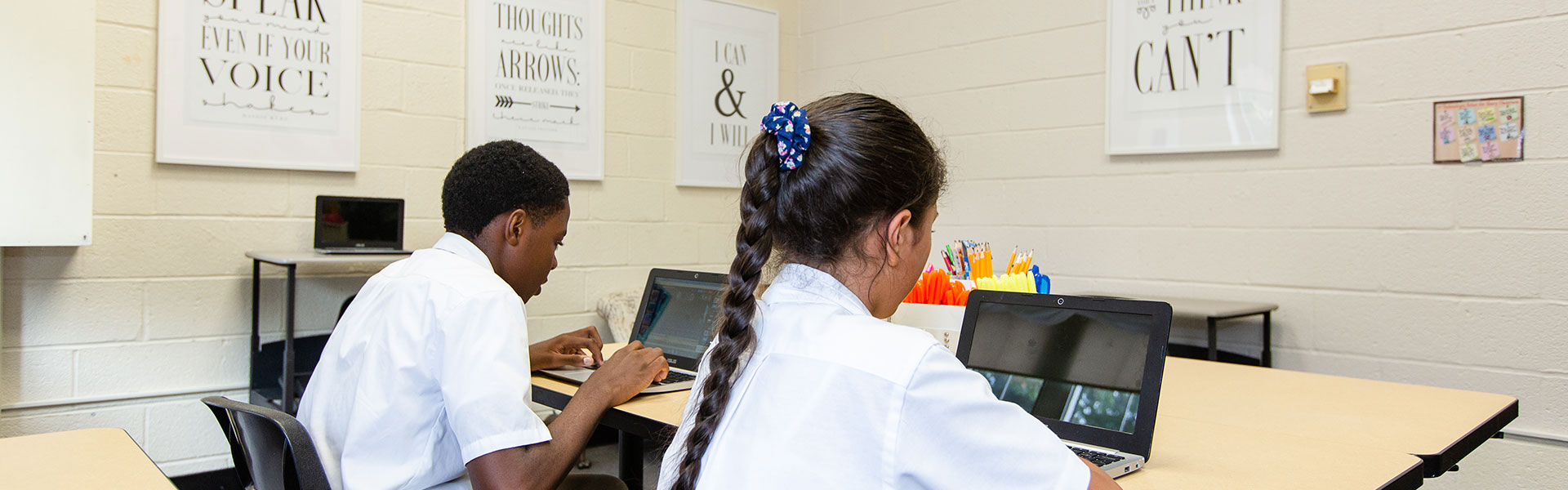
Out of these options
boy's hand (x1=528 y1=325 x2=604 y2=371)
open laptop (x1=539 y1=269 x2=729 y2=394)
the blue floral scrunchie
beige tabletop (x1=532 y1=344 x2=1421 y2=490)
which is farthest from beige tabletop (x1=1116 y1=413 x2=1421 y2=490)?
boy's hand (x1=528 y1=325 x2=604 y2=371)

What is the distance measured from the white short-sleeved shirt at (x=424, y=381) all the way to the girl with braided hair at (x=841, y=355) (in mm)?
432

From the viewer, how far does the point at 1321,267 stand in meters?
2.83

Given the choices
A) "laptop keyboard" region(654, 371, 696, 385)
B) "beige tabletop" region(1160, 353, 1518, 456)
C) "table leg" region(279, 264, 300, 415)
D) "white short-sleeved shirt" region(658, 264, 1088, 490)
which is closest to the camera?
"white short-sleeved shirt" region(658, 264, 1088, 490)

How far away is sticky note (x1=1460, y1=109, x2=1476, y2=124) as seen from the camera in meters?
2.54

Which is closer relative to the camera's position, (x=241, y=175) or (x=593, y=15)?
(x=241, y=175)

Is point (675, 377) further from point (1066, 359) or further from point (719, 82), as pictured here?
point (719, 82)

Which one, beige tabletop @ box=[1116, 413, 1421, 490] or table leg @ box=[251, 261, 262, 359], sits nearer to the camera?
beige tabletop @ box=[1116, 413, 1421, 490]

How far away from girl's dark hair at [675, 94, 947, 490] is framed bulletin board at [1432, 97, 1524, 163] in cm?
225

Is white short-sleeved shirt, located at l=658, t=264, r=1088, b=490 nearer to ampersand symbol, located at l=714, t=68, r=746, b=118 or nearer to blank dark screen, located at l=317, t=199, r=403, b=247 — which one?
blank dark screen, located at l=317, t=199, r=403, b=247

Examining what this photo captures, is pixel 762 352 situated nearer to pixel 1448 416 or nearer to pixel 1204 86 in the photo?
pixel 1448 416

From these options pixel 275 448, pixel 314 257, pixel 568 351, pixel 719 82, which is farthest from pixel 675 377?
pixel 719 82

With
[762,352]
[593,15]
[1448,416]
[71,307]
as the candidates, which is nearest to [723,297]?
[762,352]

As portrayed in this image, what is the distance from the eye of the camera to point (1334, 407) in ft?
5.54

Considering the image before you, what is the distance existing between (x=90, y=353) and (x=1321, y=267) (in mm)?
3584
